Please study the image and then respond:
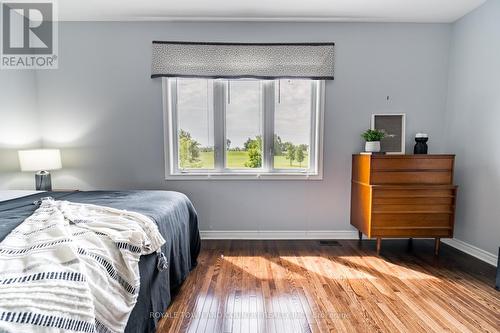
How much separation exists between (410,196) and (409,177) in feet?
0.61

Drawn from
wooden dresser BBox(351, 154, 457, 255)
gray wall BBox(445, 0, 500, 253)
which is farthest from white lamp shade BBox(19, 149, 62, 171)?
gray wall BBox(445, 0, 500, 253)

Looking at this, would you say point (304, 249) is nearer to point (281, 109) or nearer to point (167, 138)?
point (281, 109)

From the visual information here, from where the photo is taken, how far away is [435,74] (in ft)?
9.47

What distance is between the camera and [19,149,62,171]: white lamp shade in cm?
248

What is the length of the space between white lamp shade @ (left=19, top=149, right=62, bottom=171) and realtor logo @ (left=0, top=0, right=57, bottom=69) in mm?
936

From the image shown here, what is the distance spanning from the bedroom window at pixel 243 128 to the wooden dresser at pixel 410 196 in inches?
27.0

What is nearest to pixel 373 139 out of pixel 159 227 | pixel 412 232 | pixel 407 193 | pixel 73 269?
pixel 407 193

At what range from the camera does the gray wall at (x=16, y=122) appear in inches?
101

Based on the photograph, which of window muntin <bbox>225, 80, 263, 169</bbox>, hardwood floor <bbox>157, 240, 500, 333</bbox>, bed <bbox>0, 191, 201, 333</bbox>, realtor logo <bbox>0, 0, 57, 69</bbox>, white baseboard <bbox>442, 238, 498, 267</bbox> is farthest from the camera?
window muntin <bbox>225, 80, 263, 169</bbox>

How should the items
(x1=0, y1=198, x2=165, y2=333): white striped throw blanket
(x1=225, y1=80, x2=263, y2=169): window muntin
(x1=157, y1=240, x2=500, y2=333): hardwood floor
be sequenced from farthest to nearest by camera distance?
(x1=225, y1=80, x2=263, y2=169): window muntin, (x1=157, y1=240, x2=500, y2=333): hardwood floor, (x1=0, y1=198, x2=165, y2=333): white striped throw blanket

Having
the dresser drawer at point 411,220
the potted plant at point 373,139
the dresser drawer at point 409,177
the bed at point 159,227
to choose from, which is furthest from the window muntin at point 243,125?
the dresser drawer at point 411,220

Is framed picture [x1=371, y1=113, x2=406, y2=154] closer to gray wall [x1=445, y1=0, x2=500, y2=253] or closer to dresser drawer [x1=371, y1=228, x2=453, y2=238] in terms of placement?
gray wall [x1=445, y1=0, x2=500, y2=253]

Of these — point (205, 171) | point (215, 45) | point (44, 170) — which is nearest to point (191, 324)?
point (205, 171)

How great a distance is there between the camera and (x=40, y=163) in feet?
8.32
